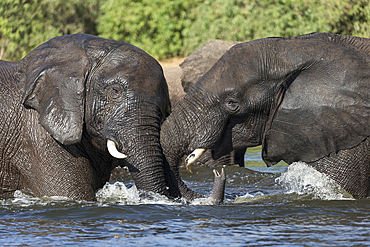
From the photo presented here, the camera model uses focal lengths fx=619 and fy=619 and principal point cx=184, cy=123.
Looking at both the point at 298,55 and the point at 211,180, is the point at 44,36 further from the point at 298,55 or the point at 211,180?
the point at 298,55

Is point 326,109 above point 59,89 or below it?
below

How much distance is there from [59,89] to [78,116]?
31 centimetres

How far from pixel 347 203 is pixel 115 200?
236 centimetres

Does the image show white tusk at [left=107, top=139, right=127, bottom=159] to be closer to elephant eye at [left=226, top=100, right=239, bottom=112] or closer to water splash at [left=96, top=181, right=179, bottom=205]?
water splash at [left=96, top=181, right=179, bottom=205]

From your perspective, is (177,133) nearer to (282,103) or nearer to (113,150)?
(113,150)

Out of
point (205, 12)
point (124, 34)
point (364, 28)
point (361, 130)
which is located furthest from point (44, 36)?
point (361, 130)

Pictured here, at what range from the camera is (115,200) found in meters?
6.51

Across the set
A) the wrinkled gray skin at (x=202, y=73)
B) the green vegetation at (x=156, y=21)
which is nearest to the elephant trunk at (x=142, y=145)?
the wrinkled gray skin at (x=202, y=73)

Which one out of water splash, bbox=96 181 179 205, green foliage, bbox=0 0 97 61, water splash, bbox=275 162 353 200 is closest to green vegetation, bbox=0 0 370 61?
green foliage, bbox=0 0 97 61

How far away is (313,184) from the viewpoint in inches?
251

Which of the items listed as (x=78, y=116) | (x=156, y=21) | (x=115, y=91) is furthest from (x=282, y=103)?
(x=156, y=21)

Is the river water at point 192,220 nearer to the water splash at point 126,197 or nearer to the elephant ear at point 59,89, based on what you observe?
the water splash at point 126,197

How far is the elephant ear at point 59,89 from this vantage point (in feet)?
18.9

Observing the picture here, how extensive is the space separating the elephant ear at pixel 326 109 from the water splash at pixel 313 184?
48 centimetres
